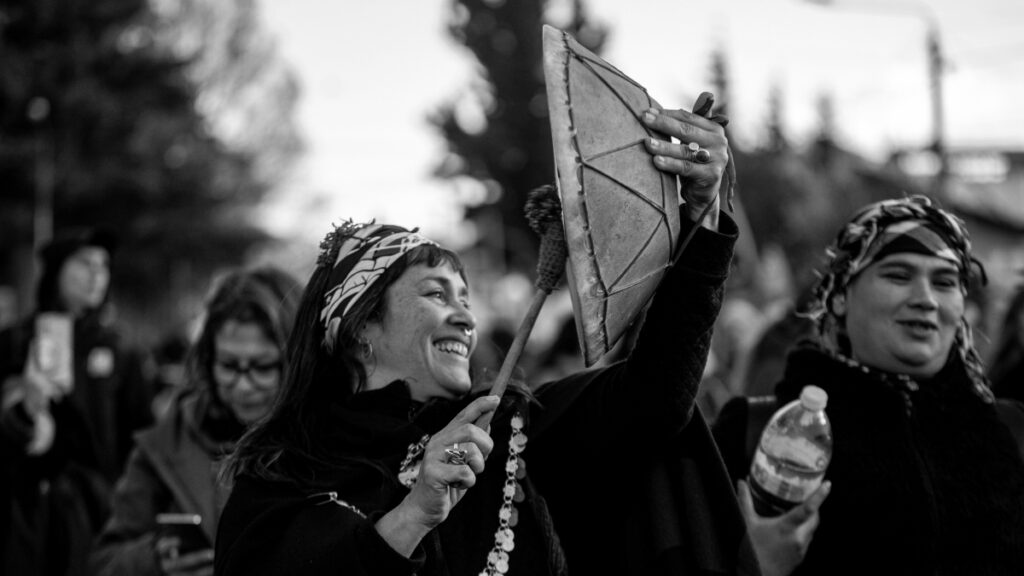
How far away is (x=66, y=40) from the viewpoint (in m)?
24.0

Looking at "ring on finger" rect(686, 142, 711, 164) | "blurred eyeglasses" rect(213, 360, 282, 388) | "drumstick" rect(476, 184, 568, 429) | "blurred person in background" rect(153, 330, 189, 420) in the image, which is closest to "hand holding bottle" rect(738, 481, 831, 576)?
"drumstick" rect(476, 184, 568, 429)

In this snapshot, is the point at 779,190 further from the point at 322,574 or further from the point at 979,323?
the point at 322,574

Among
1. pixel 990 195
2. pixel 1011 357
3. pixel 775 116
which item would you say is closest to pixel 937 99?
pixel 1011 357

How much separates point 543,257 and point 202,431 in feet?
7.28

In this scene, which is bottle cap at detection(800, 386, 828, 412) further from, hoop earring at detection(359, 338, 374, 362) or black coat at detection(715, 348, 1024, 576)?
hoop earring at detection(359, 338, 374, 362)

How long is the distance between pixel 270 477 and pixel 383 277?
1.97ft

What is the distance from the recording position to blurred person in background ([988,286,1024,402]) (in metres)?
4.38

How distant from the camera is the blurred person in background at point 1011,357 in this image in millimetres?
4379

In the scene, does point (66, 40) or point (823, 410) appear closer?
point (823, 410)

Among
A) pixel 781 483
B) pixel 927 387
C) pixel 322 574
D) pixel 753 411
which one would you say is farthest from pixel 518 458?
pixel 927 387

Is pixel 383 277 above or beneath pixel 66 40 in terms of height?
beneath

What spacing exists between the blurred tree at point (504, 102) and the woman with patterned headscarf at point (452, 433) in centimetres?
2508

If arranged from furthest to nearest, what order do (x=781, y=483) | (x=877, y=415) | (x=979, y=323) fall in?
(x=979, y=323), (x=877, y=415), (x=781, y=483)

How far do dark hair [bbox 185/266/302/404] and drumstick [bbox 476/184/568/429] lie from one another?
A: 180cm
